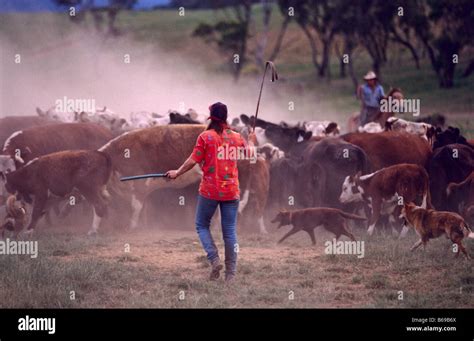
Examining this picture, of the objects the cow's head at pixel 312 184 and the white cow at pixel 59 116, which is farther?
the white cow at pixel 59 116

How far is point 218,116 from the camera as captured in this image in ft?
33.5

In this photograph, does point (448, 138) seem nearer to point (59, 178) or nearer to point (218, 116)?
point (59, 178)

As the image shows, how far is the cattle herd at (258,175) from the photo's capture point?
45.4 ft

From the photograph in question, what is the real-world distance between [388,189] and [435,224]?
82.6 inches

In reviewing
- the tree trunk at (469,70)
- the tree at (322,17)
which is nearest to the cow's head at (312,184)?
the tree trunk at (469,70)

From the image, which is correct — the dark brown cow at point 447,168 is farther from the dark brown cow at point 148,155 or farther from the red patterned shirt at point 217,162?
the red patterned shirt at point 217,162

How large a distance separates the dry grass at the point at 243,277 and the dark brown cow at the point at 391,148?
2.67 m

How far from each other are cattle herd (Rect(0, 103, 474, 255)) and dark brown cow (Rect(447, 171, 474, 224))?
15mm

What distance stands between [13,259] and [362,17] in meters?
35.1

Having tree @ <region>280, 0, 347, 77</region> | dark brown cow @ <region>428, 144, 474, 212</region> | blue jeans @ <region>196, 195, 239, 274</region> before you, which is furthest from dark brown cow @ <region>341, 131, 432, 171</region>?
tree @ <region>280, 0, 347, 77</region>
